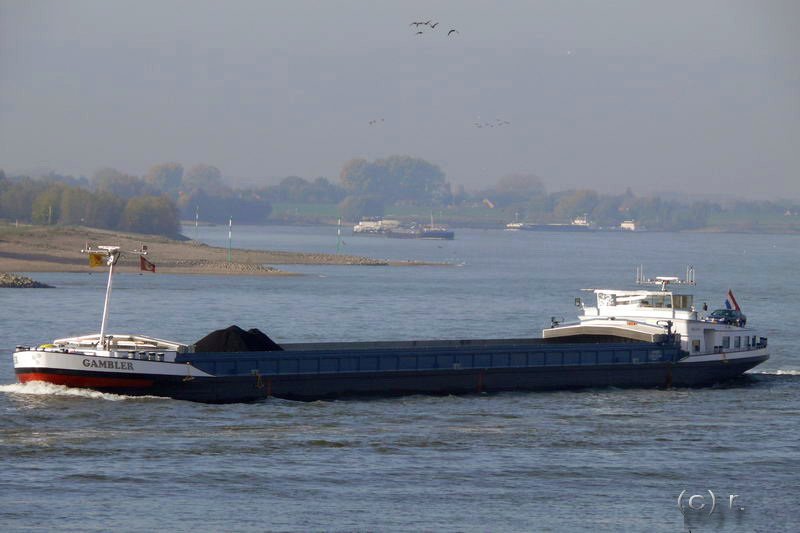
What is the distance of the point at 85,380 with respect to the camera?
131 feet

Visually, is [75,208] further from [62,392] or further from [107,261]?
[62,392]

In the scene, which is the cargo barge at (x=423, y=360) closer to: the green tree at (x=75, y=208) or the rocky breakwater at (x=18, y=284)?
the rocky breakwater at (x=18, y=284)

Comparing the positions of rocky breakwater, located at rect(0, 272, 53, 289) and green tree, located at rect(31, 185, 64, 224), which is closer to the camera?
rocky breakwater, located at rect(0, 272, 53, 289)

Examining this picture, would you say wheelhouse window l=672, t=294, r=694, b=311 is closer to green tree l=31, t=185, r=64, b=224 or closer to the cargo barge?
the cargo barge

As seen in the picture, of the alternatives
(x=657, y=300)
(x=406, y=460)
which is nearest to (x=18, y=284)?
(x=657, y=300)

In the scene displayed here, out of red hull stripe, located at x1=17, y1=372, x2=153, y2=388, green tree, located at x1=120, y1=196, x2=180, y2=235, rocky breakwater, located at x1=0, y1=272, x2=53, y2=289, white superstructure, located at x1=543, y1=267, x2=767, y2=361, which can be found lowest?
red hull stripe, located at x1=17, y1=372, x2=153, y2=388

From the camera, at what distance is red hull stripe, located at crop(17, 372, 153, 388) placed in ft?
130

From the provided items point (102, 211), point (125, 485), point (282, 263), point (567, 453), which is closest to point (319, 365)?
point (567, 453)

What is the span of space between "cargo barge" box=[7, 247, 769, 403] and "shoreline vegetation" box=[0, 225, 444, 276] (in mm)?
74839

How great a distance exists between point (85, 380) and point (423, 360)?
37.7 feet

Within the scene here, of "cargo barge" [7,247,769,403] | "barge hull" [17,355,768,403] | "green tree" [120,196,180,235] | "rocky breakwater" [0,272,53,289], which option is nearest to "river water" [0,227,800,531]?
"barge hull" [17,355,768,403]

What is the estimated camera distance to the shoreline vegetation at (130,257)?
12181 centimetres

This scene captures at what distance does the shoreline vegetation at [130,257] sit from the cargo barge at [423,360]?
7484 cm

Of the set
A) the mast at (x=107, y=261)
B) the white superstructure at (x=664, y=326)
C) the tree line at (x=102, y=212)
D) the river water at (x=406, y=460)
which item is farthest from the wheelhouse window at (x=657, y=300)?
the tree line at (x=102, y=212)
